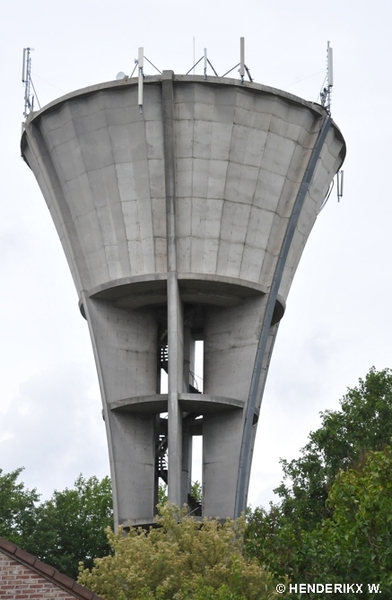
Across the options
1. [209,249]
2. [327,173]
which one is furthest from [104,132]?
[327,173]

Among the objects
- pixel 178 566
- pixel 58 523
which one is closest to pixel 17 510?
pixel 58 523

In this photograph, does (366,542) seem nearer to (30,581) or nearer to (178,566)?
(178,566)

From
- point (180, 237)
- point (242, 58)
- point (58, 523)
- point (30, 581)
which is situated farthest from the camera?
point (58, 523)

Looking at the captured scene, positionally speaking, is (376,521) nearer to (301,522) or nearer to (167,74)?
(301,522)

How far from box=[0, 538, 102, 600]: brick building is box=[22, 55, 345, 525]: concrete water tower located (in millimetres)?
18465

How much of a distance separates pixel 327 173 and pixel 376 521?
1982cm

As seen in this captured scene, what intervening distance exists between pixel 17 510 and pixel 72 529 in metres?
2.93

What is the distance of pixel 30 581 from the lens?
68.4 ft

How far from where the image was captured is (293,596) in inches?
1078

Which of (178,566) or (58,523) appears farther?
(58,523)

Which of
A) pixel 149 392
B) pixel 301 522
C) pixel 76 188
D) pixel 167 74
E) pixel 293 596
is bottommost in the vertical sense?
pixel 293 596

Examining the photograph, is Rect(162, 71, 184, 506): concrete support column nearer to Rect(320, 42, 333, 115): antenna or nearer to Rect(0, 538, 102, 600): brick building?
Rect(320, 42, 333, 115): antenna

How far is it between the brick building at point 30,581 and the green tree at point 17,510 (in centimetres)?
3878

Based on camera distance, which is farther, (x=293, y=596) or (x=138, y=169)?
(x=138, y=169)
